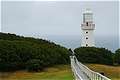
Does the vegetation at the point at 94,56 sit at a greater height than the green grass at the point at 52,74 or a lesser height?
greater

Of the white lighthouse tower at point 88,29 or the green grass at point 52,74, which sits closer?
the green grass at point 52,74

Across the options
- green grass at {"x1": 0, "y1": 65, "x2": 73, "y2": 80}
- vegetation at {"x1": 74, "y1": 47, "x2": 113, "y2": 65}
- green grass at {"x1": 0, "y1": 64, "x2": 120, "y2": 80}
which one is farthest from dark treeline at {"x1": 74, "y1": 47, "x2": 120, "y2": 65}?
green grass at {"x1": 0, "y1": 65, "x2": 73, "y2": 80}

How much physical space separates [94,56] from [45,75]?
1523 cm

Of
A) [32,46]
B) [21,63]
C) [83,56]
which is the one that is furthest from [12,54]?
[83,56]

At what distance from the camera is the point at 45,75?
3869 centimetres

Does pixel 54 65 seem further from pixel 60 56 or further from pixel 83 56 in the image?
pixel 83 56

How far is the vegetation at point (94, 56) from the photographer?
52463mm

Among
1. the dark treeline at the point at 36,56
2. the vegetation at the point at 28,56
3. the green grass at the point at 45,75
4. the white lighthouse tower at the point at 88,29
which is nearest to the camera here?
the green grass at the point at 45,75

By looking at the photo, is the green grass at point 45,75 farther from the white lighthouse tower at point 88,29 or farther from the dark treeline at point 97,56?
the white lighthouse tower at point 88,29

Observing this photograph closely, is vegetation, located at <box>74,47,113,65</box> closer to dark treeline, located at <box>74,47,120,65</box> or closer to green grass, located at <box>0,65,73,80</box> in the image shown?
dark treeline, located at <box>74,47,120,65</box>

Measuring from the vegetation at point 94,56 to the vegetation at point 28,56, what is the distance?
3.51 m

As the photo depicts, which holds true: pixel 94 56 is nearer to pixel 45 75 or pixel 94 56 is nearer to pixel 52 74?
pixel 52 74

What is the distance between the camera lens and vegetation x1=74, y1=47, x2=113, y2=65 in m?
52.5

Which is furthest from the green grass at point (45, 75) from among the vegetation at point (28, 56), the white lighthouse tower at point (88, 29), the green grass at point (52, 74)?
the white lighthouse tower at point (88, 29)
